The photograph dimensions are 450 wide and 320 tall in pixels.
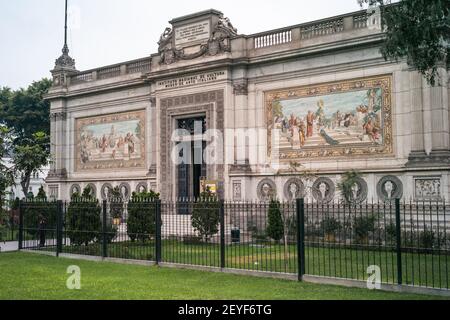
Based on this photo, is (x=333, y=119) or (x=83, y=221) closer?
(x=83, y=221)

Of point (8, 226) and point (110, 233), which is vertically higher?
point (110, 233)

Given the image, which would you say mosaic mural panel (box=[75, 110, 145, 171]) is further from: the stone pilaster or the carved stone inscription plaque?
the stone pilaster

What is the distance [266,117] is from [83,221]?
9.31 m

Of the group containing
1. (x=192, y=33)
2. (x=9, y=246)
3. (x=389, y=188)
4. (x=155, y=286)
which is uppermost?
(x=192, y=33)

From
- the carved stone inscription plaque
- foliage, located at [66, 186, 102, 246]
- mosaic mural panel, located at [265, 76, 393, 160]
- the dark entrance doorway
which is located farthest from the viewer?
the dark entrance doorway

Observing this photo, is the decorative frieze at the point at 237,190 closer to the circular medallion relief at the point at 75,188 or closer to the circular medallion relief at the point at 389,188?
the circular medallion relief at the point at 389,188

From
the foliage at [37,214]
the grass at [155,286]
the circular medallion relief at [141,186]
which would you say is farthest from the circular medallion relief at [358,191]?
the circular medallion relief at [141,186]

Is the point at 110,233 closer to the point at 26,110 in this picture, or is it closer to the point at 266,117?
the point at 266,117

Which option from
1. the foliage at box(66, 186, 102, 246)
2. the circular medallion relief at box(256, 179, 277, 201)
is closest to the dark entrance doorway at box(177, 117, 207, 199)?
the circular medallion relief at box(256, 179, 277, 201)

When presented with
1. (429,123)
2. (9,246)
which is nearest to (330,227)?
(429,123)

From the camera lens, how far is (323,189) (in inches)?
836

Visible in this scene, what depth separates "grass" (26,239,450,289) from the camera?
38.9 feet

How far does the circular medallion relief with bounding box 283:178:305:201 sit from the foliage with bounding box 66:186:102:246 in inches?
314
